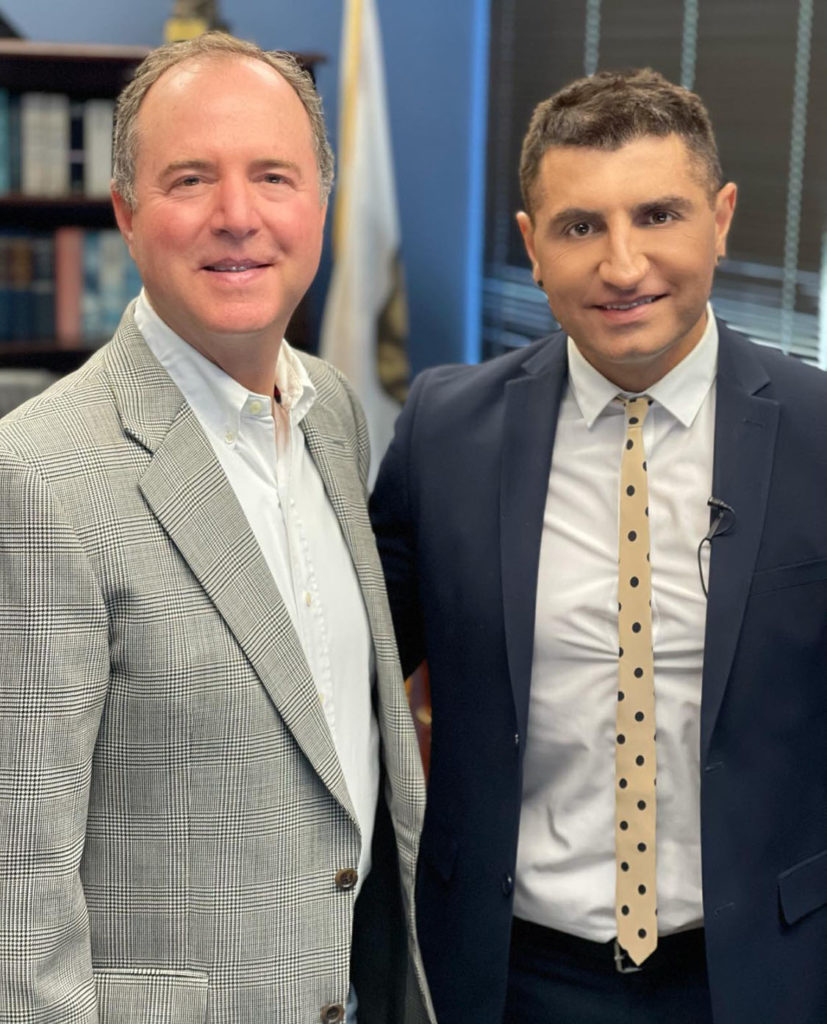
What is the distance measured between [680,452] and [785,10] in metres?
1.96

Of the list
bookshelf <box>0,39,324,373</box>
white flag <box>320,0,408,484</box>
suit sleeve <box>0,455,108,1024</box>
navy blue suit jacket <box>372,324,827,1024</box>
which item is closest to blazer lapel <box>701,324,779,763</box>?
navy blue suit jacket <box>372,324,827,1024</box>

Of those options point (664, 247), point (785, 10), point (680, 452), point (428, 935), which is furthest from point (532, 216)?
point (785, 10)

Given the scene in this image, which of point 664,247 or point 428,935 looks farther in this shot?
point 428,935

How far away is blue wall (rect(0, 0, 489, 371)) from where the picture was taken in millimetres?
4047

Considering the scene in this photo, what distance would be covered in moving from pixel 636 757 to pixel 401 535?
1.51 feet

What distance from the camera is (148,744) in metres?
1.27

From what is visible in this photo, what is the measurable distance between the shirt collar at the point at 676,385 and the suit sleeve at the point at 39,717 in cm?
70

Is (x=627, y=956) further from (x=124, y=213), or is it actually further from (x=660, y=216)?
(x=124, y=213)

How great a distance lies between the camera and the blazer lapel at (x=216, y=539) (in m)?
1.31

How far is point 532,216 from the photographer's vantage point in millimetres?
1586

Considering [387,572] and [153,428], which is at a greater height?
[153,428]

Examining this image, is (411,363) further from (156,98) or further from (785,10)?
(156,98)

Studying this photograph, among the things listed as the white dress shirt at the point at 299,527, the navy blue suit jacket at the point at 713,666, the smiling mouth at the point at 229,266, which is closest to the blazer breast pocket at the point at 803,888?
the navy blue suit jacket at the point at 713,666

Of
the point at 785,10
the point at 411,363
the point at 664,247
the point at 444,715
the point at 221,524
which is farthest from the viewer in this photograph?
the point at 411,363
